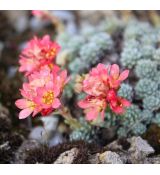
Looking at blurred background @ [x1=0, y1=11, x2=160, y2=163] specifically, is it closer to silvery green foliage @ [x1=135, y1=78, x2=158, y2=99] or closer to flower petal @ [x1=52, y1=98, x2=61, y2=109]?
silvery green foliage @ [x1=135, y1=78, x2=158, y2=99]

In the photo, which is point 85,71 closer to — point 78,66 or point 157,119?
point 78,66

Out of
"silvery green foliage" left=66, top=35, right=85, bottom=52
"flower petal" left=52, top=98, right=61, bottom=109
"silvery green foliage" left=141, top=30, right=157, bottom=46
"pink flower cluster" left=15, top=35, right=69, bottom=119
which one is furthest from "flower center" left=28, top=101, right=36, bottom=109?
"silvery green foliage" left=141, top=30, right=157, bottom=46

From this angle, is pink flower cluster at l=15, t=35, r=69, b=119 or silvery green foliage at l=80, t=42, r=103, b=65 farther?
silvery green foliage at l=80, t=42, r=103, b=65

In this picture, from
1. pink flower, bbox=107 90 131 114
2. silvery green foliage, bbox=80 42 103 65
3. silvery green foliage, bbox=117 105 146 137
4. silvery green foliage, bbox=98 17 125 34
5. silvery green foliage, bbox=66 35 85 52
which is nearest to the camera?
pink flower, bbox=107 90 131 114

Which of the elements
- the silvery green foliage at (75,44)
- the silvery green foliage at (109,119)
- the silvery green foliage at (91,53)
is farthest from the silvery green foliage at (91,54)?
the silvery green foliage at (109,119)

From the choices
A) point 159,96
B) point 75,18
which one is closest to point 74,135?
point 159,96
